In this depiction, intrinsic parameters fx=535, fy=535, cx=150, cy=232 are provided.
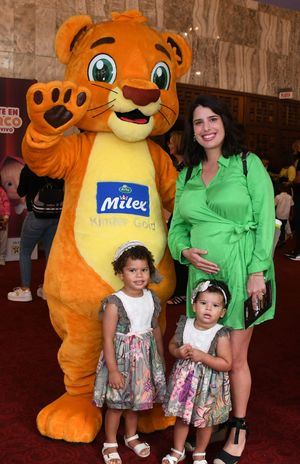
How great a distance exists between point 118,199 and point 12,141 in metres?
4.14

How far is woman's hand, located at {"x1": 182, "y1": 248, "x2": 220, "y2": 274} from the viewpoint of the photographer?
2068mm

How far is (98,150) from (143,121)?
0.77 ft

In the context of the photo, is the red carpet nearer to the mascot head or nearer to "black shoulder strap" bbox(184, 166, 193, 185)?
"black shoulder strap" bbox(184, 166, 193, 185)

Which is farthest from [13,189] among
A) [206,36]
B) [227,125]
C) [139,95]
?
[227,125]

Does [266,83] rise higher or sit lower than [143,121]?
higher

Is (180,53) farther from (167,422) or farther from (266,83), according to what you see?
(266,83)

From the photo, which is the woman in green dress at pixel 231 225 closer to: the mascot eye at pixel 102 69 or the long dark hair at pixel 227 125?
the long dark hair at pixel 227 125

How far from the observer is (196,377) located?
6.57 ft

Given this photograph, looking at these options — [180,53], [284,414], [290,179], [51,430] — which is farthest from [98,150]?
[290,179]

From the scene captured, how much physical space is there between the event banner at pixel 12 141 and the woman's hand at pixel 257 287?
179 inches

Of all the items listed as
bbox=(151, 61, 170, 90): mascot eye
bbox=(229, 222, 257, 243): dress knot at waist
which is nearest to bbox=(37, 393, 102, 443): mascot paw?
bbox=(229, 222, 257, 243): dress knot at waist

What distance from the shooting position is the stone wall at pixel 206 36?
21.0 ft

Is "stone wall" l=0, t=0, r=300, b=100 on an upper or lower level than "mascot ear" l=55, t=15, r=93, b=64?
upper

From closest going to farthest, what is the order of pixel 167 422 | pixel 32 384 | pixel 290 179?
pixel 167 422 < pixel 32 384 < pixel 290 179
